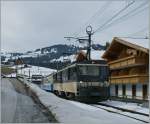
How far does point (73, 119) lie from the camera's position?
1570 cm

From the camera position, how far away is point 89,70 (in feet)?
107

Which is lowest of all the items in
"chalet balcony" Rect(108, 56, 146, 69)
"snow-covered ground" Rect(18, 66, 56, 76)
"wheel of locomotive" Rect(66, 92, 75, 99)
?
"wheel of locomotive" Rect(66, 92, 75, 99)

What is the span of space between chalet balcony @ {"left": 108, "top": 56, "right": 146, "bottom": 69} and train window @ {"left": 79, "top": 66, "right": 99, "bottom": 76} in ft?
19.4

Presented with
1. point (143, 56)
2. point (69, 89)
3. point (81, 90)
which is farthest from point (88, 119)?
point (143, 56)

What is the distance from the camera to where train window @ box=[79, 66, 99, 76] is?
32219 mm

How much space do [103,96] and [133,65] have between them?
681 centimetres

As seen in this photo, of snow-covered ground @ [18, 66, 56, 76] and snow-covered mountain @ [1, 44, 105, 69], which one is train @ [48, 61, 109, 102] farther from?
snow-covered ground @ [18, 66, 56, 76]

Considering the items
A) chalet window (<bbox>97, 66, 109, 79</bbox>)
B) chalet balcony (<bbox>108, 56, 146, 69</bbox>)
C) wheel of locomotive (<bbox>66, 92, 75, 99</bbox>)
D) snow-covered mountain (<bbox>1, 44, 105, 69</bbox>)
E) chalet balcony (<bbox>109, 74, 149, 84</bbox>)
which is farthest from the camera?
snow-covered mountain (<bbox>1, 44, 105, 69</bbox>)

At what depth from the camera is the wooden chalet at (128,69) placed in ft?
122

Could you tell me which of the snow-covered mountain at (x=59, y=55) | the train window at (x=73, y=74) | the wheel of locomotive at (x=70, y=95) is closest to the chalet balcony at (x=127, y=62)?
the wheel of locomotive at (x=70, y=95)

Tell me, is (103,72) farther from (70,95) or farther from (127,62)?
(127,62)

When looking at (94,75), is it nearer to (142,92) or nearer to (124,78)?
(142,92)

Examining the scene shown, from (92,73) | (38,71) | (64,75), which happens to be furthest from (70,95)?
(38,71)

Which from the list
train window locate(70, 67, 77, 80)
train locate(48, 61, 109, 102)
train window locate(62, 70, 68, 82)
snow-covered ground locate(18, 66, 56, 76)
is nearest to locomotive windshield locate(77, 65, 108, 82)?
train locate(48, 61, 109, 102)
